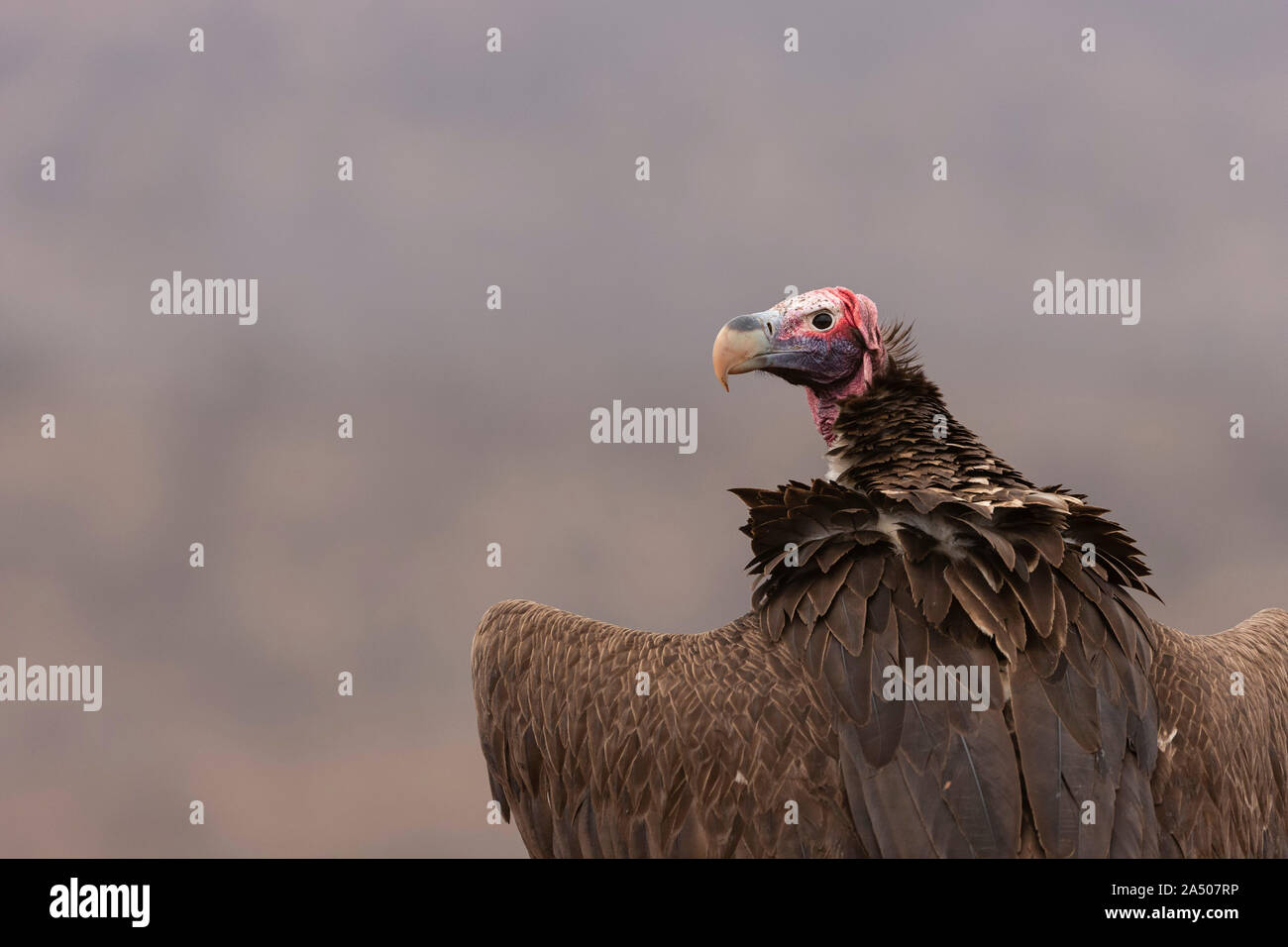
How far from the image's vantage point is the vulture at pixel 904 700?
5.04 meters

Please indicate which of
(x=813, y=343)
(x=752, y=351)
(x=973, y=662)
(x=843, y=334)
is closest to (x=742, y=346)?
(x=752, y=351)

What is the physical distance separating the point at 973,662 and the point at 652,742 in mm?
1550

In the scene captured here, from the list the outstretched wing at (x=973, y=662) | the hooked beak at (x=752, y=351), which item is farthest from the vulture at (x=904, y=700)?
the hooked beak at (x=752, y=351)

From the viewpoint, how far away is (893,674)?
5.17 meters

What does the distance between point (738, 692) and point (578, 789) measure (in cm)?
105

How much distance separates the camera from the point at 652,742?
5555mm

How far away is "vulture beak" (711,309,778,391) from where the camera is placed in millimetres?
6820

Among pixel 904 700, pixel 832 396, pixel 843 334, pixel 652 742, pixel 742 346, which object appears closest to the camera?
pixel 904 700

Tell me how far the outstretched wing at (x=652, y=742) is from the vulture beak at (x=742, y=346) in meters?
1.67

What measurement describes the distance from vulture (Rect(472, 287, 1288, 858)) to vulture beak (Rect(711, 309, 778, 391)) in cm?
80

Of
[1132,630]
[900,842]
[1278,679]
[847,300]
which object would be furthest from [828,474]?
[1278,679]

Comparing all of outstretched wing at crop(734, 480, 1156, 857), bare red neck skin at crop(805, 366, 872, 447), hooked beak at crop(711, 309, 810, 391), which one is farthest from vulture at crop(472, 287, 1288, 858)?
hooked beak at crop(711, 309, 810, 391)

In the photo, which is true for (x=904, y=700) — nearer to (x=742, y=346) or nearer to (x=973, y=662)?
(x=973, y=662)

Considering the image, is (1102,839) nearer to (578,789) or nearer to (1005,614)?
(1005,614)
